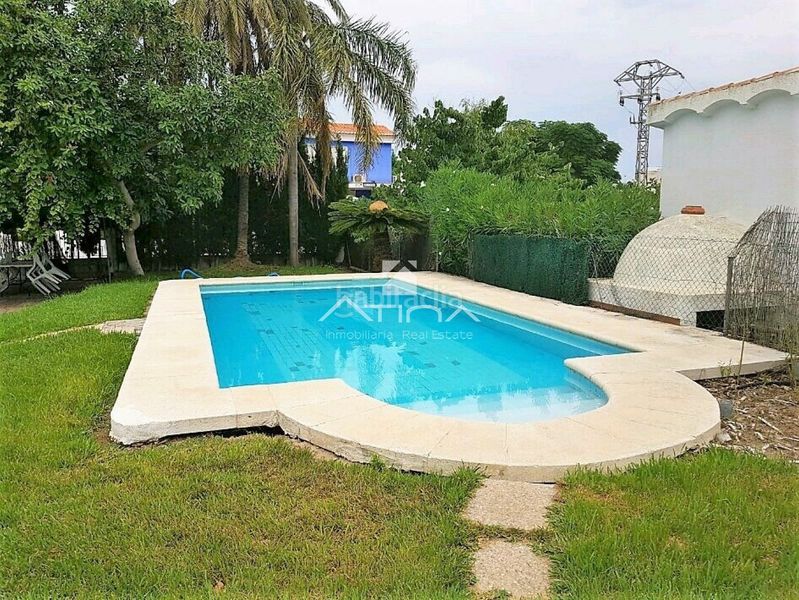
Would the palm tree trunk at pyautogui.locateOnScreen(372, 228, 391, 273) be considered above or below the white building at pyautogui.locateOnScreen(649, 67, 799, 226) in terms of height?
below

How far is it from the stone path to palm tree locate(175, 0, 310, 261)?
1366 cm

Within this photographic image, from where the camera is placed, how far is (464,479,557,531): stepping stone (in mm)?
3182

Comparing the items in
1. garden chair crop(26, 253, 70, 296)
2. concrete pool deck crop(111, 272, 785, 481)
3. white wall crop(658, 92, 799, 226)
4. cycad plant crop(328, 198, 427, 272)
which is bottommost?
concrete pool deck crop(111, 272, 785, 481)

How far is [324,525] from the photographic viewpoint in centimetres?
311

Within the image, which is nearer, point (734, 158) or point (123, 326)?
point (123, 326)

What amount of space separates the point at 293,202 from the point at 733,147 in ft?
38.1

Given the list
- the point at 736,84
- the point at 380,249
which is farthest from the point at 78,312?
the point at 736,84

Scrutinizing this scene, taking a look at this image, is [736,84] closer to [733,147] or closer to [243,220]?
[733,147]

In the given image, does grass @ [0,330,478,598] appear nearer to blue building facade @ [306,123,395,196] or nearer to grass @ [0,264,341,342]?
grass @ [0,264,341,342]

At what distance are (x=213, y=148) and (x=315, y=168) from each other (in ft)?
18.6

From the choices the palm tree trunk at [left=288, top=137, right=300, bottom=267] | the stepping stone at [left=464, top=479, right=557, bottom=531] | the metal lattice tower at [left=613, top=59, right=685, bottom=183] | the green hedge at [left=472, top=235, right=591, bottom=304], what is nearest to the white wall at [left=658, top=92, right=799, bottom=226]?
the green hedge at [left=472, top=235, right=591, bottom=304]

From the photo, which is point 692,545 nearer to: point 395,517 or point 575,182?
point 395,517

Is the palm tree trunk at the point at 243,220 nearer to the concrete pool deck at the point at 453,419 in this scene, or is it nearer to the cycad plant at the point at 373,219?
the cycad plant at the point at 373,219

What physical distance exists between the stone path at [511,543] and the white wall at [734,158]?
7.59 meters
